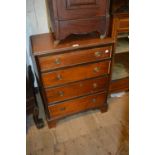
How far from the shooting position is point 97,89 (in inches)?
64.2

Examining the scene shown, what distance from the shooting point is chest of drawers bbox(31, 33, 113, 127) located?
1.30 meters

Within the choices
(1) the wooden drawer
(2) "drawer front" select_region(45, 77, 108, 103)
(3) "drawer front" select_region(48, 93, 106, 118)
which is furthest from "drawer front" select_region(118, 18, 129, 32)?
(3) "drawer front" select_region(48, 93, 106, 118)

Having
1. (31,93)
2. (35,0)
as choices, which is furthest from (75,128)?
(35,0)

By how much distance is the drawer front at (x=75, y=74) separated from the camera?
1.37 metres

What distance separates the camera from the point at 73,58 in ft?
4.45

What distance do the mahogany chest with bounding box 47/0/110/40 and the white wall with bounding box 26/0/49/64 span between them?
40 cm

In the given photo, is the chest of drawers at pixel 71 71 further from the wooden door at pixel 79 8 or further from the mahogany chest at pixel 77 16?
the wooden door at pixel 79 8

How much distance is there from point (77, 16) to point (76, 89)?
65 cm

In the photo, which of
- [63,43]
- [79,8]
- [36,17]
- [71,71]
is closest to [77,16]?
[79,8]

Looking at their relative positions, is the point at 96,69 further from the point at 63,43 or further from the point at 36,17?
the point at 36,17

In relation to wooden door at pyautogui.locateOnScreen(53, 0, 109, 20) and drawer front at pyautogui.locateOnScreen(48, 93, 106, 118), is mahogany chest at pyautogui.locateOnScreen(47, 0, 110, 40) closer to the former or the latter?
wooden door at pyautogui.locateOnScreen(53, 0, 109, 20)

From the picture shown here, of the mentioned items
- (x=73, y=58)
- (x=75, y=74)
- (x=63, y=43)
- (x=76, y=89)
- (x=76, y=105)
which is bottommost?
(x=76, y=105)

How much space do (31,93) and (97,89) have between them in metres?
0.65
